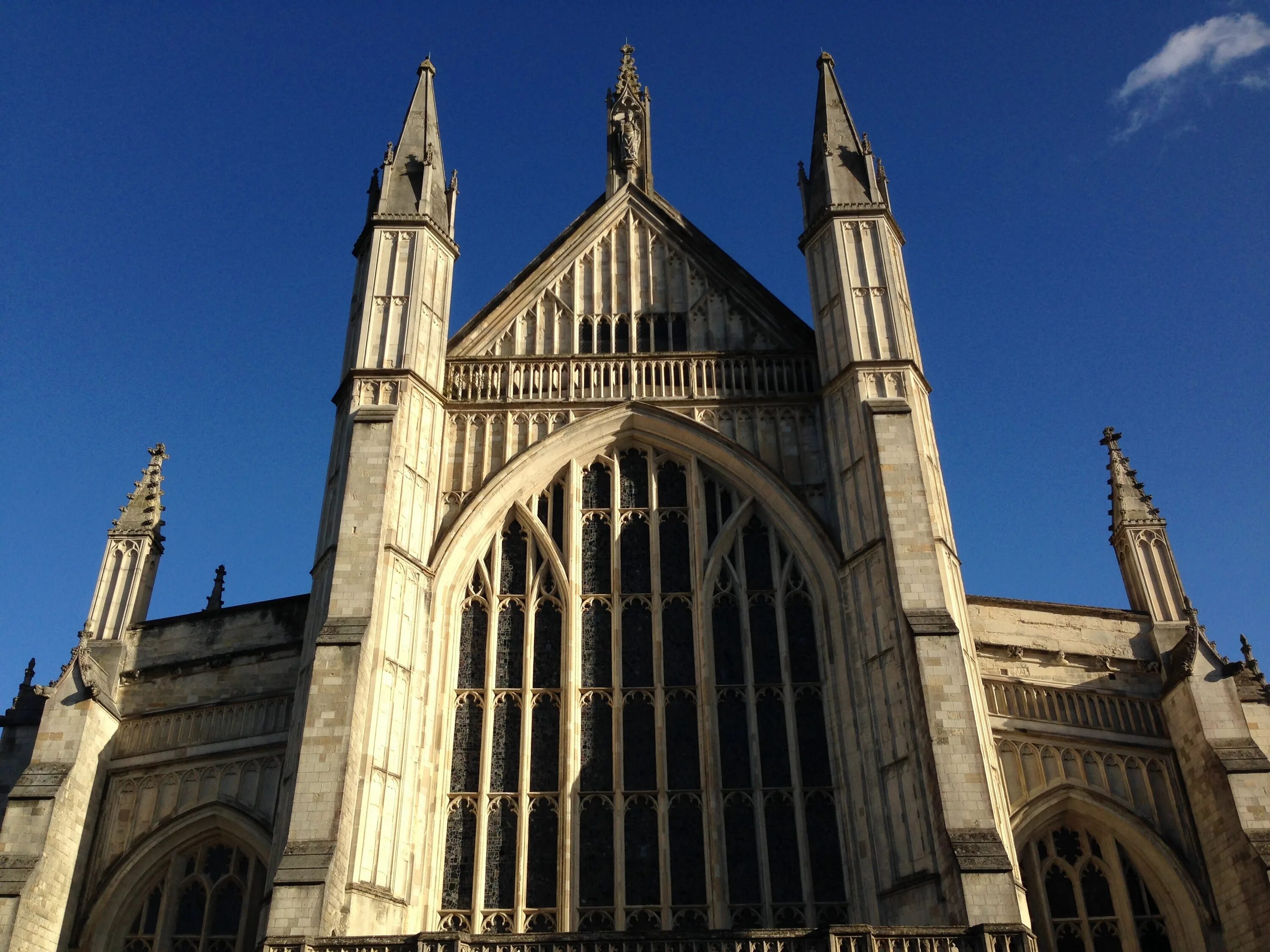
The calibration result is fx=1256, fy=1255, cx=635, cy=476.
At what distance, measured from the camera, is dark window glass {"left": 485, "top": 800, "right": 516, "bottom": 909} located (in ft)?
53.5

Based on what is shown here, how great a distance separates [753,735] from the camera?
1728 centimetres

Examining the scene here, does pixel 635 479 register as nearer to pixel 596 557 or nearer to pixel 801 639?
pixel 596 557

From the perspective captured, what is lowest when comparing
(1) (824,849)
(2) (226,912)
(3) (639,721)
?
(2) (226,912)

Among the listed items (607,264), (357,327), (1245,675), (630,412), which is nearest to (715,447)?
(630,412)

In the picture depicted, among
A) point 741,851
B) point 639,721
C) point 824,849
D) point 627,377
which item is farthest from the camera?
point 627,377

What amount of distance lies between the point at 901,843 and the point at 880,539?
418cm

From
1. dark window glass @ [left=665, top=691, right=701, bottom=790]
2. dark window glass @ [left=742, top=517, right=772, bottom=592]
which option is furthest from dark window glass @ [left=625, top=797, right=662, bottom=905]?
dark window glass @ [left=742, top=517, right=772, bottom=592]

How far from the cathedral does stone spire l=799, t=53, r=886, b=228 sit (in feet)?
0.34

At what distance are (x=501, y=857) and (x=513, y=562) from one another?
4.51 metres

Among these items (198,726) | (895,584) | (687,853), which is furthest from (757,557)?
(198,726)

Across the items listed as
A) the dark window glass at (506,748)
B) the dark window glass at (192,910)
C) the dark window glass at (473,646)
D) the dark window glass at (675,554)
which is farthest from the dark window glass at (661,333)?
the dark window glass at (192,910)

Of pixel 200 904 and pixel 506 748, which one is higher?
pixel 506 748

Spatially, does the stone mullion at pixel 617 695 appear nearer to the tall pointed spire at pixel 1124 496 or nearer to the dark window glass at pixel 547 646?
the dark window glass at pixel 547 646

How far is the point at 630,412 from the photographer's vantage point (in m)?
20.0
